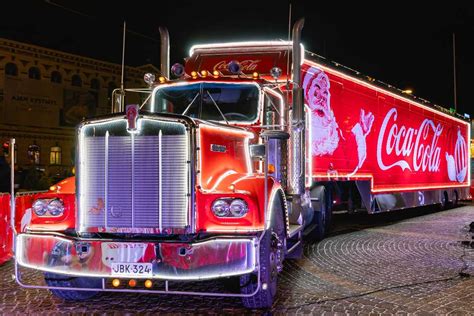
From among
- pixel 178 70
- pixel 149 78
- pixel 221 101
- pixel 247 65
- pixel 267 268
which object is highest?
pixel 247 65

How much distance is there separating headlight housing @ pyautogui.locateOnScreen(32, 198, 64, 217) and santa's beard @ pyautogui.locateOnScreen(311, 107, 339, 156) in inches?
242

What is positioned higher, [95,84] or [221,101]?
[95,84]

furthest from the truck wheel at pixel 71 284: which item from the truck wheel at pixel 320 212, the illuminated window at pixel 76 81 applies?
the illuminated window at pixel 76 81

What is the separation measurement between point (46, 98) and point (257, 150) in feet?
141

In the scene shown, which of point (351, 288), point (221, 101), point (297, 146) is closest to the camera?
point (351, 288)

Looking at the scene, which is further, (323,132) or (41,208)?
(323,132)

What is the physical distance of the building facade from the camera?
44.8 m

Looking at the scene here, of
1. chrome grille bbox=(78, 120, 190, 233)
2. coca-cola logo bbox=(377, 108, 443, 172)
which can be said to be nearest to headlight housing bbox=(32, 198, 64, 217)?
chrome grille bbox=(78, 120, 190, 233)

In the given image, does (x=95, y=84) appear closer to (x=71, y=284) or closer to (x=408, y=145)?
(x=408, y=145)

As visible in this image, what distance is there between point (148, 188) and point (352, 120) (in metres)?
8.35

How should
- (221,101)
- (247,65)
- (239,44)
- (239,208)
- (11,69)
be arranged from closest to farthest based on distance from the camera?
(239,208) < (221,101) < (247,65) < (239,44) < (11,69)

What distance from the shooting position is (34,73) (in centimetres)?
4712

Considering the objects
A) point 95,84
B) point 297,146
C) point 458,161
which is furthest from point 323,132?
point 95,84

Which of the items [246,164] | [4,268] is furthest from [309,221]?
[4,268]
